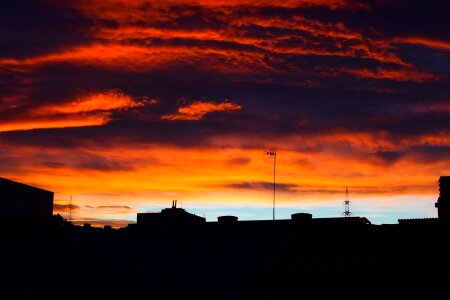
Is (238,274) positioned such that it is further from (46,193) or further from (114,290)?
(46,193)

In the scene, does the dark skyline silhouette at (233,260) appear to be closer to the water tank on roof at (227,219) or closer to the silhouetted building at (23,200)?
the water tank on roof at (227,219)

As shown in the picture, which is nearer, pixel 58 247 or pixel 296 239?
pixel 296 239

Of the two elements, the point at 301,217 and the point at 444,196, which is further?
the point at 301,217

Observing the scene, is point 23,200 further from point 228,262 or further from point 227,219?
point 228,262

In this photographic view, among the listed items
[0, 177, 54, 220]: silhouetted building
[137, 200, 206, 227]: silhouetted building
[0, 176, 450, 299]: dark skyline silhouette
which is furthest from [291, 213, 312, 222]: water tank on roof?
[137, 200, 206, 227]: silhouetted building

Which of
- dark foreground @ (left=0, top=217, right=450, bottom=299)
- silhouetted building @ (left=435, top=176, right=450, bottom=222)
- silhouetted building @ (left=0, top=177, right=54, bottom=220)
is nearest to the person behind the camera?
dark foreground @ (left=0, top=217, right=450, bottom=299)

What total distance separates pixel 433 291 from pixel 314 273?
5.39 m

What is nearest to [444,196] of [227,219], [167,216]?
[227,219]

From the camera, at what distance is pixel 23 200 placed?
2603 inches

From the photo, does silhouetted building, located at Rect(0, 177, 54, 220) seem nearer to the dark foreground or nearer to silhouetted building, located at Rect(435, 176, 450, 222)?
the dark foreground

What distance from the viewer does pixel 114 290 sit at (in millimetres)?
39844

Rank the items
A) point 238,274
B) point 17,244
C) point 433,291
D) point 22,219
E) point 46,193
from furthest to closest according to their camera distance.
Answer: point 46,193, point 22,219, point 17,244, point 238,274, point 433,291

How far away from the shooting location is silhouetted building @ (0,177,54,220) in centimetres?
6275

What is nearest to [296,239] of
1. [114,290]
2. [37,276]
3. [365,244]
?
[365,244]
